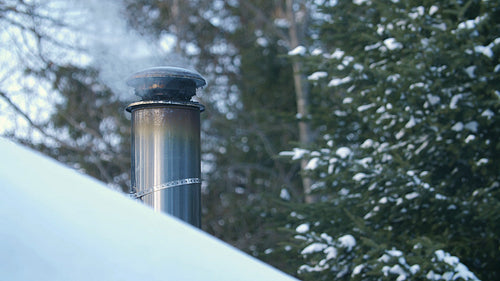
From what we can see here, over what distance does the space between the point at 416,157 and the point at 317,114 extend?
65.9 inches

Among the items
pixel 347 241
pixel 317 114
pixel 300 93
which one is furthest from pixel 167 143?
pixel 300 93

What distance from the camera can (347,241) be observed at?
505 cm

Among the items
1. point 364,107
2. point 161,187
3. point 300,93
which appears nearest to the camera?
point 161,187

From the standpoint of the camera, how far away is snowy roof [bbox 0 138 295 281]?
868 millimetres

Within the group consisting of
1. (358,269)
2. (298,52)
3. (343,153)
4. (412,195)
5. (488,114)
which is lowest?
(358,269)

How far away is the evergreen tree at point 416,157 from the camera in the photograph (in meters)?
4.93

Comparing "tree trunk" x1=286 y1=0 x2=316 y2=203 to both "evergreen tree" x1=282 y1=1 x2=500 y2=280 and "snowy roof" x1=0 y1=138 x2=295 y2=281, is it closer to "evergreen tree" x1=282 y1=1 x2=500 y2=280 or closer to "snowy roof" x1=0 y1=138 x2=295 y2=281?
"evergreen tree" x1=282 y1=1 x2=500 y2=280

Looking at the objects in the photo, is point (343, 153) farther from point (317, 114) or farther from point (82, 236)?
point (82, 236)

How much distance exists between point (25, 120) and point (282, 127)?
4789mm

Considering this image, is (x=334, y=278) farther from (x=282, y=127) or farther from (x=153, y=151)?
(x=282, y=127)

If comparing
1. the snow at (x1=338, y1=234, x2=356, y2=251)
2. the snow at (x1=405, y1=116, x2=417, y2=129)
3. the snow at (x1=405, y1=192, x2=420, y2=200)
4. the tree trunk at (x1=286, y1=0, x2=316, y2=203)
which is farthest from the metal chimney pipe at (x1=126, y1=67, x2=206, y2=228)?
the tree trunk at (x1=286, y1=0, x2=316, y2=203)

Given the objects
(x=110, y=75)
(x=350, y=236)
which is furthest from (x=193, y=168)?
(x=110, y=75)

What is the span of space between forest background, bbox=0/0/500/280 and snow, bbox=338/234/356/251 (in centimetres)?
1

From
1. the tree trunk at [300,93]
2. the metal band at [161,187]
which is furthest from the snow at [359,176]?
Answer: the tree trunk at [300,93]
